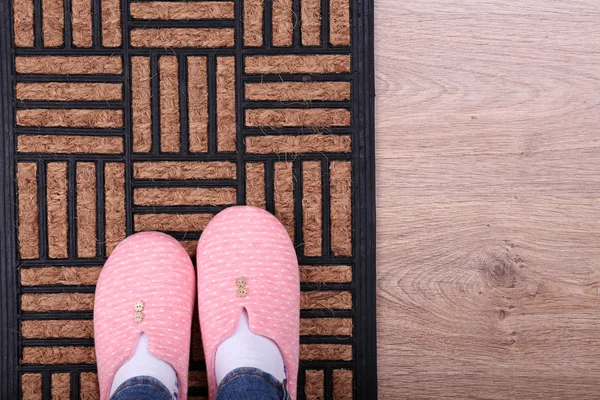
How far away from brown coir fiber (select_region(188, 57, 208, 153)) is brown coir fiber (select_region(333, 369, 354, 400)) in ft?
1.26

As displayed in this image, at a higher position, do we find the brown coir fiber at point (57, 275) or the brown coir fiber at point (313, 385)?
the brown coir fiber at point (57, 275)

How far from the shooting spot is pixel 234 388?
2.36 ft

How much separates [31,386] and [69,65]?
1.55ft

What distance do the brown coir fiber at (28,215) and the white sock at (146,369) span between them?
0.21 metres

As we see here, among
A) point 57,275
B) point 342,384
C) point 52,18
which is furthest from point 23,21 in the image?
point 342,384

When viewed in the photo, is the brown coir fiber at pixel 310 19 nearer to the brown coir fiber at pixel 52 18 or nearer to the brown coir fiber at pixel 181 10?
the brown coir fiber at pixel 181 10

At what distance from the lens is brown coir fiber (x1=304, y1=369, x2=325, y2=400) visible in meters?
0.83

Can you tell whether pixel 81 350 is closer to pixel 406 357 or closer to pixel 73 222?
pixel 73 222

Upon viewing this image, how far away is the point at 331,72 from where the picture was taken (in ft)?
2.66

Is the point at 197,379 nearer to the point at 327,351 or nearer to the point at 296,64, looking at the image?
the point at 327,351

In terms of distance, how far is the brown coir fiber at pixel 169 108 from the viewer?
807 millimetres

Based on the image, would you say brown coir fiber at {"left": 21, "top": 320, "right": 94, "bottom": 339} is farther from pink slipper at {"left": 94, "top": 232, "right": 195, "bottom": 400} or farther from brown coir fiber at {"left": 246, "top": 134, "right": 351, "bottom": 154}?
brown coir fiber at {"left": 246, "top": 134, "right": 351, "bottom": 154}

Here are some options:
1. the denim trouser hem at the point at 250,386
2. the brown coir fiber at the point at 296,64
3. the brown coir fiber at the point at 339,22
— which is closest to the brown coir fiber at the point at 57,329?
the denim trouser hem at the point at 250,386

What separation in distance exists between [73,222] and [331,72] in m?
0.44
